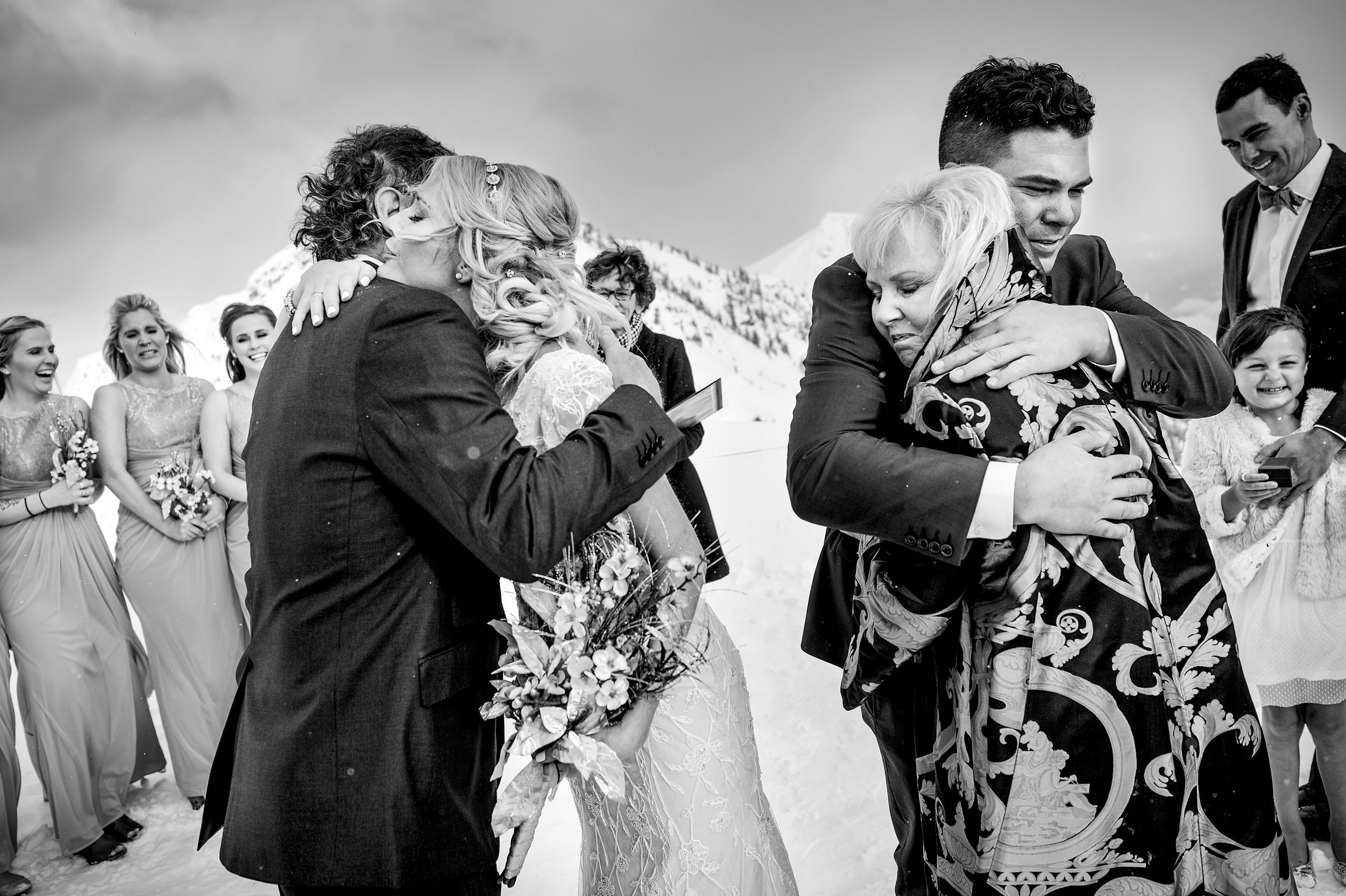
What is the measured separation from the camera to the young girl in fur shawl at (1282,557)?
290 centimetres

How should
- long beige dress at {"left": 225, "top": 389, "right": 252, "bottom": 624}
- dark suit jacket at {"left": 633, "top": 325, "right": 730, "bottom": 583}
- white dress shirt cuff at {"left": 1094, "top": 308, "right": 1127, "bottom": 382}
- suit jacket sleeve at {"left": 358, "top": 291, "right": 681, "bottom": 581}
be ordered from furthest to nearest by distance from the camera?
1. long beige dress at {"left": 225, "top": 389, "right": 252, "bottom": 624}
2. dark suit jacket at {"left": 633, "top": 325, "right": 730, "bottom": 583}
3. white dress shirt cuff at {"left": 1094, "top": 308, "right": 1127, "bottom": 382}
4. suit jacket sleeve at {"left": 358, "top": 291, "right": 681, "bottom": 581}

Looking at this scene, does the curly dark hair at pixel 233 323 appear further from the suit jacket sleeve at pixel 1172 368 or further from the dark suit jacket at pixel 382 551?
the suit jacket sleeve at pixel 1172 368

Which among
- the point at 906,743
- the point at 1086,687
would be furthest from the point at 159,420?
the point at 1086,687

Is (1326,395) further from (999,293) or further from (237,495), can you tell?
(237,495)

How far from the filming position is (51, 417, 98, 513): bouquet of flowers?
14.7 feet

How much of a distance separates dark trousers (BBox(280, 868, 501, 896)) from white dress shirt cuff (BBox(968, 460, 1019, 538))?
3.73 feet

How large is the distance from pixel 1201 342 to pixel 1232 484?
1.60 meters

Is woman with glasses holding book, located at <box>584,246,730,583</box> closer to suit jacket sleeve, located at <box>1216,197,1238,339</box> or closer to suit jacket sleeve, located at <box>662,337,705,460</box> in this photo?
suit jacket sleeve, located at <box>662,337,705,460</box>

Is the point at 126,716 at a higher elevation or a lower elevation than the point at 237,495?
lower

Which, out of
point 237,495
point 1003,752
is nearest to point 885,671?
point 1003,752

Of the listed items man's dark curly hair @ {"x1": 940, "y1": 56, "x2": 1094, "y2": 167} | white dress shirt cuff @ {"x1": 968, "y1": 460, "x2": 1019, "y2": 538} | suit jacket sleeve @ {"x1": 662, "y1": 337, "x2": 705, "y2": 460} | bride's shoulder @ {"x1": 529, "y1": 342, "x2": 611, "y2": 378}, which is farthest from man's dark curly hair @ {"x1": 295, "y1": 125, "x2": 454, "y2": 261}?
suit jacket sleeve @ {"x1": 662, "y1": 337, "x2": 705, "y2": 460}

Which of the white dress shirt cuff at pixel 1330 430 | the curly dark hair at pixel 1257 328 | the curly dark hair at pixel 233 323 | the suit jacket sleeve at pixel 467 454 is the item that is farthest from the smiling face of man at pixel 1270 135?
the curly dark hair at pixel 233 323

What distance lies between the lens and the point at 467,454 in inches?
56.3

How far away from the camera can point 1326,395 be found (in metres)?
3.18
